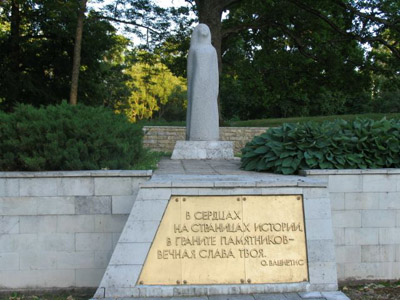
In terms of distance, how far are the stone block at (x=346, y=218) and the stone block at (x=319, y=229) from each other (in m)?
1.05

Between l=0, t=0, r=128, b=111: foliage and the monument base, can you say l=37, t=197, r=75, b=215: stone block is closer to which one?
the monument base

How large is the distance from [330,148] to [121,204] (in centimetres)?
302

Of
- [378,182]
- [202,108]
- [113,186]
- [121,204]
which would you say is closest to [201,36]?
[202,108]

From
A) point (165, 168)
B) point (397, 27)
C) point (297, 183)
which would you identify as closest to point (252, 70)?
point (397, 27)

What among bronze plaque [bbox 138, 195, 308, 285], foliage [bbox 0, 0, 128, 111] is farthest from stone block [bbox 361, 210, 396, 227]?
foliage [bbox 0, 0, 128, 111]

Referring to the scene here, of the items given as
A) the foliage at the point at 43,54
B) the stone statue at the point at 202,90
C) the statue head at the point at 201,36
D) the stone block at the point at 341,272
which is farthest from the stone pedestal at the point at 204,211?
the foliage at the point at 43,54

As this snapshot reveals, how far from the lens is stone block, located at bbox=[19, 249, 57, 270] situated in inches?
200

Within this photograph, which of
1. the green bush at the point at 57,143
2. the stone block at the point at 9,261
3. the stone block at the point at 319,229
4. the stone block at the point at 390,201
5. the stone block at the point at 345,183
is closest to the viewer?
the stone block at the point at 319,229

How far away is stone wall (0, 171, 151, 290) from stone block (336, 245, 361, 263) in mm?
2811

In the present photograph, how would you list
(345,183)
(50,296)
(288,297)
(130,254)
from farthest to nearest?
(345,183)
(50,296)
(130,254)
(288,297)

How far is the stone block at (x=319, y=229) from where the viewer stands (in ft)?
14.7

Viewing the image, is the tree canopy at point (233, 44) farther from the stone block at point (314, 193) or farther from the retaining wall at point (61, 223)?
the stone block at point (314, 193)

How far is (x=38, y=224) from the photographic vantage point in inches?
201

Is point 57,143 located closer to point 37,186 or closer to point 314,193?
point 37,186
